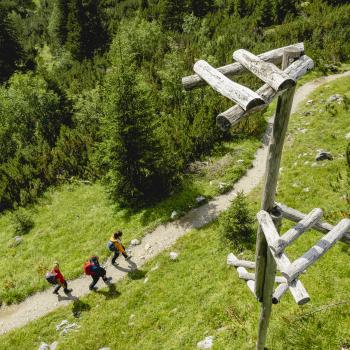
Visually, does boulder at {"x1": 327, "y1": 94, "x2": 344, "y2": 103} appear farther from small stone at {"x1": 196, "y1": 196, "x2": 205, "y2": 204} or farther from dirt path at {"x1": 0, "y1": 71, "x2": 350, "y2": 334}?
small stone at {"x1": 196, "y1": 196, "x2": 205, "y2": 204}

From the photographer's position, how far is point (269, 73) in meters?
4.12

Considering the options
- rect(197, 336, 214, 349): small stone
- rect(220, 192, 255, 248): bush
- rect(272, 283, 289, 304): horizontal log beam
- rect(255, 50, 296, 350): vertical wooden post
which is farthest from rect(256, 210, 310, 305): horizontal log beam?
rect(220, 192, 255, 248): bush

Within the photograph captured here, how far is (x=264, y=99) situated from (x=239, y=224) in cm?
880

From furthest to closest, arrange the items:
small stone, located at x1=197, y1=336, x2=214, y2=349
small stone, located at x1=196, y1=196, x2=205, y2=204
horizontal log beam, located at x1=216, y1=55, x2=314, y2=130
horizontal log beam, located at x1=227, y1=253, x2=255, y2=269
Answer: small stone, located at x1=196, y1=196, x2=205, y2=204, small stone, located at x1=197, y1=336, x2=214, y2=349, horizontal log beam, located at x1=227, y1=253, x2=255, y2=269, horizontal log beam, located at x1=216, y1=55, x2=314, y2=130

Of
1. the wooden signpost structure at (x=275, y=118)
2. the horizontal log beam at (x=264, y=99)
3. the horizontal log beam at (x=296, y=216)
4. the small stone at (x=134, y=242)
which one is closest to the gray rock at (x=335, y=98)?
the small stone at (x=134, y=242)

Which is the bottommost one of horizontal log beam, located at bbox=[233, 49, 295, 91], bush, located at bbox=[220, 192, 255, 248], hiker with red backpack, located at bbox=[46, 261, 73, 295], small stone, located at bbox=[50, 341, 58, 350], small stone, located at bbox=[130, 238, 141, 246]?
small stone, located at bbox=[50, 341, 58, 350]

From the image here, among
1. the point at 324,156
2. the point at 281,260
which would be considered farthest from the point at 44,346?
the point at 324,156

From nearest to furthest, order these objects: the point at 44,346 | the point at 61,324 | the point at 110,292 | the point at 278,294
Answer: the point at 278,294
the point at 44,346
the point at 61,324
the point at 110,292

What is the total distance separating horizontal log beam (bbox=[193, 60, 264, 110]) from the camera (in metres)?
3.77

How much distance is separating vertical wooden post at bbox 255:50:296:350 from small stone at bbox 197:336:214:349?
91.4 inches

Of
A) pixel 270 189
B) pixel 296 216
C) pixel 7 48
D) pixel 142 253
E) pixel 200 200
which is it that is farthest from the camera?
pixel 7 48

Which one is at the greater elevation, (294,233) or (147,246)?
(294,233)

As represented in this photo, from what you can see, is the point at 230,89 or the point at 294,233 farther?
the point at 294,233

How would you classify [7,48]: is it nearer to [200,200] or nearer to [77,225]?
[77,225]
